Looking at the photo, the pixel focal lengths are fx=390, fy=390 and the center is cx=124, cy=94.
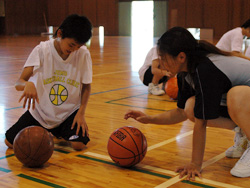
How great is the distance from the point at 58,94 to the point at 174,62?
112 centimetres

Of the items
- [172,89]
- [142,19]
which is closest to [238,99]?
[172,89]

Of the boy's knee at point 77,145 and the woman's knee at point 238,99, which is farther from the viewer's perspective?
the boy's knee at point 77,145

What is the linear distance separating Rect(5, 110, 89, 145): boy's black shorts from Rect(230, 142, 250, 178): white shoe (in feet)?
3.61

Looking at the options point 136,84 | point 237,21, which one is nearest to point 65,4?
point 237,21

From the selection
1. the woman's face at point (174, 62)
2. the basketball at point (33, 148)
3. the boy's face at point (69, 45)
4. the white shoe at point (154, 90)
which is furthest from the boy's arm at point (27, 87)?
the white shoe at point (154, 90)

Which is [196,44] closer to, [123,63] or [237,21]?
[123,63]

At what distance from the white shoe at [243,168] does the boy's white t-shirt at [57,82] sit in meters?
1.28

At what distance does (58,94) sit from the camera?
3.00 meters

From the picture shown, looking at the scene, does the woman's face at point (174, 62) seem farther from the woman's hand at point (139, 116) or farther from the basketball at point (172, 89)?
the basketball at point (172, 89)

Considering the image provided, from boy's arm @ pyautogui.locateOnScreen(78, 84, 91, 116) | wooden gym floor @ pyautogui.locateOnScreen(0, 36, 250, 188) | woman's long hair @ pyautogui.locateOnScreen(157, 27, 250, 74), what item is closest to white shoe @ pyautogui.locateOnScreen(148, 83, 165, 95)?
wooden gym floor @ pyautogui.locateOnScreen(0, 36, 250, 188)

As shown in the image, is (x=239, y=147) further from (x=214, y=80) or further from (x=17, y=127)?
(x=17, y=127)

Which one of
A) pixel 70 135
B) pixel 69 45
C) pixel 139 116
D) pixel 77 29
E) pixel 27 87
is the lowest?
pixel 70 135

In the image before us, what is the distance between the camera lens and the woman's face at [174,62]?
7.29ft

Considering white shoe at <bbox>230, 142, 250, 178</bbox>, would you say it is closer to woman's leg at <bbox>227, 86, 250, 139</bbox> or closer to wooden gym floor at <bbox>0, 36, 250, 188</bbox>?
wooden gym floor at <bbox>0, 36, 250, 188</bbox>
